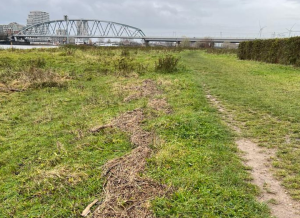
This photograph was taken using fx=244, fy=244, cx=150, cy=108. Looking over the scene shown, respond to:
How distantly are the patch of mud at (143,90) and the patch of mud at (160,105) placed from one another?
0.97 meters

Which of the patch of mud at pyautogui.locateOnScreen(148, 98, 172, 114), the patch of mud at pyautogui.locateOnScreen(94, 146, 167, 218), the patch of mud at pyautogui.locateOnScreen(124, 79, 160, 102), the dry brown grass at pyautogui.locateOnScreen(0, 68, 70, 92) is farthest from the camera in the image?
the dry brown grass at pyautogui.locateOnScreen(0, 68, 70, 92)

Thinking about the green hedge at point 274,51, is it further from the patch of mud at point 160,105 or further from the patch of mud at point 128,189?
the patch of mud at point 128,189

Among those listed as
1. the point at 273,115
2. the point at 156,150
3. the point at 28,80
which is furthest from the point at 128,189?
the point at 28,80

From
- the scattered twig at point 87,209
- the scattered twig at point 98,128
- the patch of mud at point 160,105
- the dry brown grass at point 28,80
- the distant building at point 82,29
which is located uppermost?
the distant building at point 82,29

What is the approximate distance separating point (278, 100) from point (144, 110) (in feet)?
13.6

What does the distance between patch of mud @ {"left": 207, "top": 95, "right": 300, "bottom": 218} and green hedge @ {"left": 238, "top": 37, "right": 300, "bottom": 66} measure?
1362 centimetres

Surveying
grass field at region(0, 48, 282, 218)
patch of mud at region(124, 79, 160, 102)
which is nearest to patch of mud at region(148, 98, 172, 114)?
grass field at region(0, 48, 282, 218)

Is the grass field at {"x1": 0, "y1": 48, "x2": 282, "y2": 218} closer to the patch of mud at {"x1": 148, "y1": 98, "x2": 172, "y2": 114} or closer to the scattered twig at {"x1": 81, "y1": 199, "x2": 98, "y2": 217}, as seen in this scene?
the scattered twig at {"x1": 81, "y1": 199, "x2": 98, "y2": 217}

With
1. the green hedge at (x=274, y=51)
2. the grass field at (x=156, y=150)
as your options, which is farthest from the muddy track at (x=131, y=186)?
the green hedge at (x=274, y=51)

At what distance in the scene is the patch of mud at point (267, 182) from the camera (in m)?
2.61

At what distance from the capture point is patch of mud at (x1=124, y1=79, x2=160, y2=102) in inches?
306

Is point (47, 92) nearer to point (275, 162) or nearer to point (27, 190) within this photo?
point (27, 190)

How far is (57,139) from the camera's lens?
15.2ft

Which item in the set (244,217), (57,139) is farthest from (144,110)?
(244,217)
